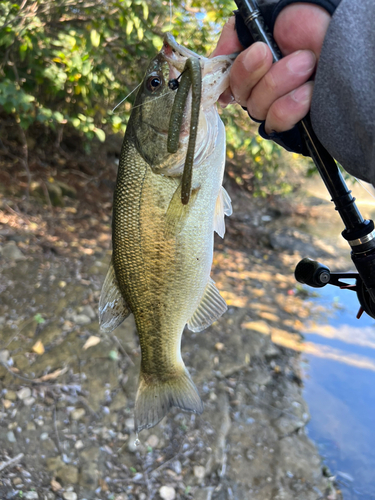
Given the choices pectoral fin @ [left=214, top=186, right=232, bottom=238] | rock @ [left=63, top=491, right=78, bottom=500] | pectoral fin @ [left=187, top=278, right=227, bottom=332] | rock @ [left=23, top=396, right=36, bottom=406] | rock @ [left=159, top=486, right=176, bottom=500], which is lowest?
rock @ [left=159, top=486, right=176, bottom=500]

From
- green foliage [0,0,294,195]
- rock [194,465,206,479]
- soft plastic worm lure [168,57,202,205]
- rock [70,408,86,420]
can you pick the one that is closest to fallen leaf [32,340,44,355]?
rock [70,408,86,420]

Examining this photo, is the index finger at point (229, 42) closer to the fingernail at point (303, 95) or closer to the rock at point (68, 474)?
the fingernail at point (303, 95)

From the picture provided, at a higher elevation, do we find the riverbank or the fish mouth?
the fish mouth

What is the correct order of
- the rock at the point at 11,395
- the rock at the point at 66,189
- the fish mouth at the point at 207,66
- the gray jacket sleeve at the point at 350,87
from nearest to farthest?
the gray jacket sleeve at the point at 350,87 < the fish mouth at the point at 207,66 < the rock at the point at 11,395 < the rock at the point at 66,189

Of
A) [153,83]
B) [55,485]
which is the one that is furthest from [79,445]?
[153,83]

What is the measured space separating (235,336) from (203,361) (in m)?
0.63

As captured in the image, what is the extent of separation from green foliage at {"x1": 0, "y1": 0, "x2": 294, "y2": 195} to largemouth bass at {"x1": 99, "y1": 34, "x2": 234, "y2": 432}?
2045 millimetres

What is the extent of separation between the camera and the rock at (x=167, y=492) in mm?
2654

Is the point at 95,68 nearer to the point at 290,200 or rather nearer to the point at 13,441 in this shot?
the point at 13,441

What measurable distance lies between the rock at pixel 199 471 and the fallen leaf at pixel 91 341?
4.44 ft

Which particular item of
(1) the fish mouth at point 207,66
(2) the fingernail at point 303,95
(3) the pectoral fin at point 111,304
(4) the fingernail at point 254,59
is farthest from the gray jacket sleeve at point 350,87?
(3) the pectoral fin at point 111,304

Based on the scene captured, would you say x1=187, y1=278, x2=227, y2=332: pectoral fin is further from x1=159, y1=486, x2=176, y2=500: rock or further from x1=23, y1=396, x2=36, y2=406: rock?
x1=23, y1=396, x2=36, y2=406: rock

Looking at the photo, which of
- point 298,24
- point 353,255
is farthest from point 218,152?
point 353,255

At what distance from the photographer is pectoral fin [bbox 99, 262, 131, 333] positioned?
5.33 ft
